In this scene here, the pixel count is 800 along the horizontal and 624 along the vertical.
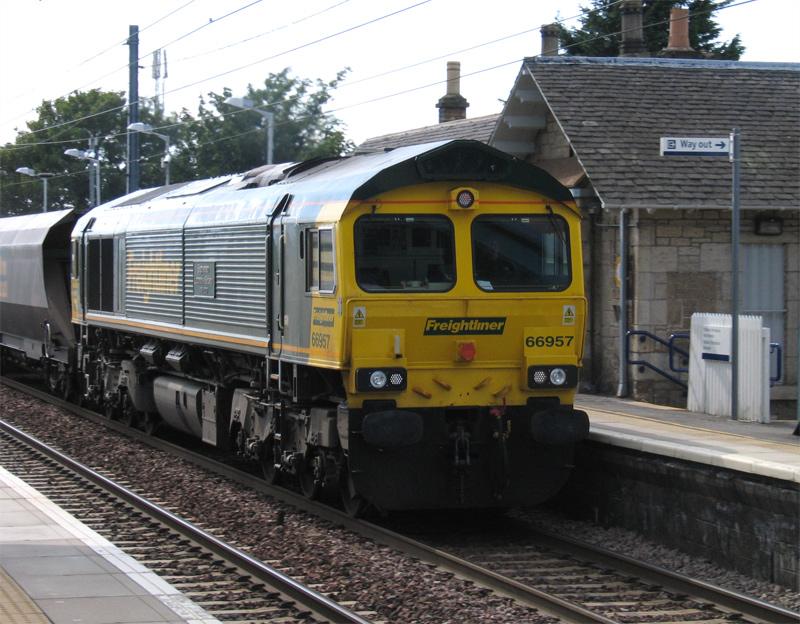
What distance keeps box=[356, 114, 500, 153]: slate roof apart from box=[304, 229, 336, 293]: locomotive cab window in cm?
A: 1597

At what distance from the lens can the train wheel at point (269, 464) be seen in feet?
43.4

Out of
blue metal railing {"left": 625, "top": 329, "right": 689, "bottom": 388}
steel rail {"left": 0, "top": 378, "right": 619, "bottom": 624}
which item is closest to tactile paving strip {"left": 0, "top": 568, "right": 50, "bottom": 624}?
steel rail {"left": 0, "top": 378, "right": 619, "bottom": 624}

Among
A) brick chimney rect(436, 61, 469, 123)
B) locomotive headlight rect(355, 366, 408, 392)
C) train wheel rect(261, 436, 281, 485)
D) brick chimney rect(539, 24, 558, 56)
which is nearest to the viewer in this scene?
locomotive headlight rect(355, 366, 408, 392)

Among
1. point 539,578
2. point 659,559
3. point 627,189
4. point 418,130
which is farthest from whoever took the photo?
point 418,130

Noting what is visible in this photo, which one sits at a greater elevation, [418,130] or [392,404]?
[418,130]

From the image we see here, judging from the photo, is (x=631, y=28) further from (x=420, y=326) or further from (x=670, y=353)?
(x=420, y=326)

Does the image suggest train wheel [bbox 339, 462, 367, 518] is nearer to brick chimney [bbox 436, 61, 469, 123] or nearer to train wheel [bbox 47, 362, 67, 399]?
train wheel [bbox 47, 362, 67, 399]

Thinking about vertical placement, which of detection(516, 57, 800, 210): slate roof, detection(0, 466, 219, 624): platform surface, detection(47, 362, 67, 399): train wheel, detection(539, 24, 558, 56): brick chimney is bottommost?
detection(0, 466, 219, 624): platform surface

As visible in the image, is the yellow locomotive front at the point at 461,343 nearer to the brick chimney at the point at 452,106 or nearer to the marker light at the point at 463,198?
the marker light at the point at 463,198

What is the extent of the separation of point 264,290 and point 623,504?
3835mm

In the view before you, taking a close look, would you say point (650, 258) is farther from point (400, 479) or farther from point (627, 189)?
point (400, 479)

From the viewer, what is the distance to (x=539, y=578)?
9.52m

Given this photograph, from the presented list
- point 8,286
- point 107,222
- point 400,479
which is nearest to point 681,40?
point 107,222

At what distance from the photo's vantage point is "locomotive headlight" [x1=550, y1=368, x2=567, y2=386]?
436 inches
